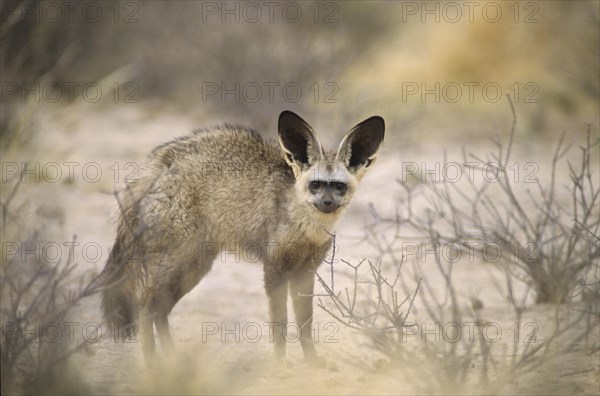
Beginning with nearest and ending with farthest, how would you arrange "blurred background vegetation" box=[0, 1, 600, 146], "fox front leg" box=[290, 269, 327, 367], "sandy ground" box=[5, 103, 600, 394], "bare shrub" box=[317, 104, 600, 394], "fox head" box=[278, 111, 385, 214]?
"bare shrub" box=[317, 104, 600, 394], "sandy ground" box=[5, 103, 600, 394], "fox head" box=[278, 111, 385, 214], "fox front leg" box=[290, 269, 327, 367], "blurred background vegetation" box=[0, 1, 600, 146]

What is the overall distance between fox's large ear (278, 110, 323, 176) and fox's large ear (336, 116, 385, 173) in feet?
0.54

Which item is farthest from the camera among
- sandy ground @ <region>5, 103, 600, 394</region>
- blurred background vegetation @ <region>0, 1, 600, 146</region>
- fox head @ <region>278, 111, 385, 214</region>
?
blurred background vegetation @ <region>0, 1, 600, 146</region>

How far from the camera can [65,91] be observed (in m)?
13.9

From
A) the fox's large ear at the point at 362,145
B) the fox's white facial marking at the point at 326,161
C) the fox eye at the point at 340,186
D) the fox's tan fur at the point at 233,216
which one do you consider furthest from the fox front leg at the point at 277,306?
the fox's large ear at the point at 362,145

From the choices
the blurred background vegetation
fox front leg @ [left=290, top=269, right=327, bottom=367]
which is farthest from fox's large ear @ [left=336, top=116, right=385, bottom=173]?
the blurred background vegetation

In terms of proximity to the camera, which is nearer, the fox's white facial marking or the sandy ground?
the sandy ground

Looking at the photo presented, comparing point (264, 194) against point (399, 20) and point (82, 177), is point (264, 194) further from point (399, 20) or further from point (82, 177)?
point (399, 20)

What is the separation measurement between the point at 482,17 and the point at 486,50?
564mm

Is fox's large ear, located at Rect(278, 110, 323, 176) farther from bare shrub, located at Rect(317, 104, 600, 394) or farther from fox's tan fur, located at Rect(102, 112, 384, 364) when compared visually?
bare shrub, located at Rect(317, 104, 600, 394)

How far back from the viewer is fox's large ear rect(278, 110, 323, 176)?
5504mm

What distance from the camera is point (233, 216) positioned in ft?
18.9

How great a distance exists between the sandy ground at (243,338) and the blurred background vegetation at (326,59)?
1.54 m

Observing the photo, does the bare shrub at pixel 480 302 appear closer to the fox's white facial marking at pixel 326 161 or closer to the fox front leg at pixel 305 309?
the fox front leg at pixel 305 309

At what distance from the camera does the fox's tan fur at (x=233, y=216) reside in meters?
5.53
